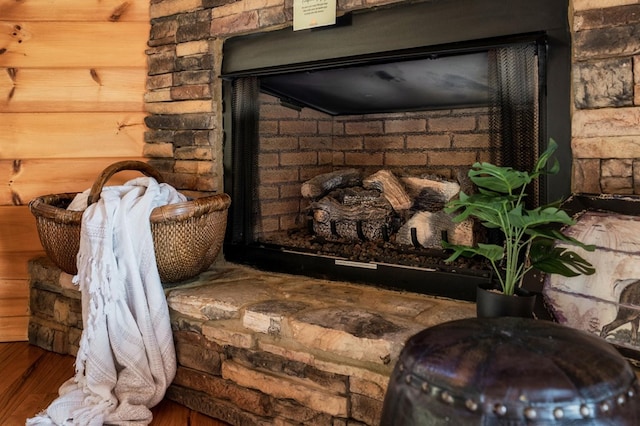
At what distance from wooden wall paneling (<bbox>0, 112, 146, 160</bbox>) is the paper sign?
2.86 feet

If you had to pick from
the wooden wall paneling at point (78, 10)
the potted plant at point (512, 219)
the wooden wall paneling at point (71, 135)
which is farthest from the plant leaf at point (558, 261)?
the wooden wall paneling at point (78, 10)

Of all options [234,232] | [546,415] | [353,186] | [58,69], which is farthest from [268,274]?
[546,415]

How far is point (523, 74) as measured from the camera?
4.55ft

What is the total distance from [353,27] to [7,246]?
1.67 m

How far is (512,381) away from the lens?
0.68m

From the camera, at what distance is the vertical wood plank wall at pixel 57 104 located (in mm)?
2184

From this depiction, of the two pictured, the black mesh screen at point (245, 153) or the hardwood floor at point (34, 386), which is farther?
the black mesh screen at point (245, 153)

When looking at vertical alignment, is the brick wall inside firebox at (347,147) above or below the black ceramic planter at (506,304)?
above

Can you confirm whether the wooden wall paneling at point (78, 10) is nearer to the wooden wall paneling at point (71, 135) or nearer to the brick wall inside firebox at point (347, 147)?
the wooden wall paneling at point (71, 135)

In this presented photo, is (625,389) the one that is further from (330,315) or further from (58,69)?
(58,69)

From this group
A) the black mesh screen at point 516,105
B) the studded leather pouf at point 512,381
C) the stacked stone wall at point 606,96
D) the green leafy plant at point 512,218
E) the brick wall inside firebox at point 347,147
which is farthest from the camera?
the brick wall inside firebox at point 347,147

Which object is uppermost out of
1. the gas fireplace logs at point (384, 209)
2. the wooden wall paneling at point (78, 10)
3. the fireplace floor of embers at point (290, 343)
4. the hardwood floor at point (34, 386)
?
the wooden wall paneling at point (78, 10)

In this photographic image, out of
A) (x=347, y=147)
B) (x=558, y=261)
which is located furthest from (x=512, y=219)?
(x=347, y=147)

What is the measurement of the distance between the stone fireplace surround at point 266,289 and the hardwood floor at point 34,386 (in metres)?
0.05
